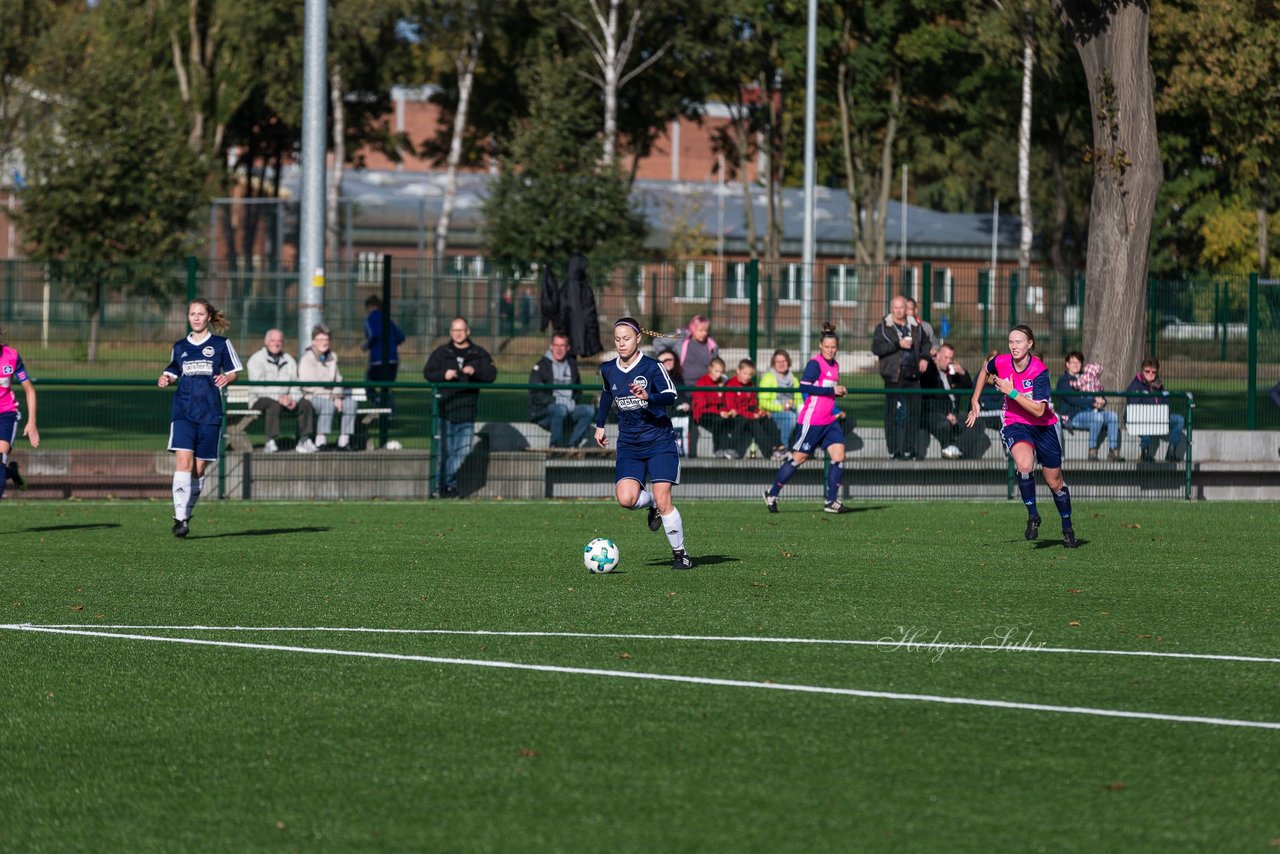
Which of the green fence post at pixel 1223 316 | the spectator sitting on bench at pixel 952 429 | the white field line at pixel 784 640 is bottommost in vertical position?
the white field line at pixel 784 640

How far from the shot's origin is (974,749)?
6902 mm

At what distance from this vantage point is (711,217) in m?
69.3

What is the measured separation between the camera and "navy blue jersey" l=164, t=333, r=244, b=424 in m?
14.4

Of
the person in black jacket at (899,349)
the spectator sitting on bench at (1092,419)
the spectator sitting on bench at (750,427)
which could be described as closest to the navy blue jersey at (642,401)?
the spectator sitting on bench at (750,427)

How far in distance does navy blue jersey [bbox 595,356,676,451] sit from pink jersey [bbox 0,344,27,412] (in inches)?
201

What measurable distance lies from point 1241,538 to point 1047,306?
8.52 m

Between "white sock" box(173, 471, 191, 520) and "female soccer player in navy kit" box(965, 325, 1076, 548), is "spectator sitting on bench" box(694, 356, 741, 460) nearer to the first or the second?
"female soccer player in navy kit" box(965, 325, 1076, 548)

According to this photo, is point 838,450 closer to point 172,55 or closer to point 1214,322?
point 1214,322

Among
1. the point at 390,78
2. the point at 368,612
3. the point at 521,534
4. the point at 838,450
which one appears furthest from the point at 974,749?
the point at 390,78

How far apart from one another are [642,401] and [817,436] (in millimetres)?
5795

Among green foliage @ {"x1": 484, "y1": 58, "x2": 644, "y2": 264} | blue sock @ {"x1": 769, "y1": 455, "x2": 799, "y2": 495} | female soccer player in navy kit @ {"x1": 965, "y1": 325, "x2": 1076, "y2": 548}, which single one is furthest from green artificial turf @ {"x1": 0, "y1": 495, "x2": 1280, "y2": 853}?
green foliage @ {"x1": 484, "y1": 58, "x2": 644, "y2": 264}

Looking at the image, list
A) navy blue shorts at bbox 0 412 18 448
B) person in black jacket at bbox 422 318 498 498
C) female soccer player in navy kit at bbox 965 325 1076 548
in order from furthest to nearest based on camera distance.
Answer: person in black jacket at bbox 422 318 498 498
navy blue shorts at bbox 0 412 18 448
female soccer player in navy kit at bbox 965 325 1076 548

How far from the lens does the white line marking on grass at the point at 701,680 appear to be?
7531 millimetres

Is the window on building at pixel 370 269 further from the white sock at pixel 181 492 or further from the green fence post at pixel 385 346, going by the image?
the white sock at pixel 181 492
